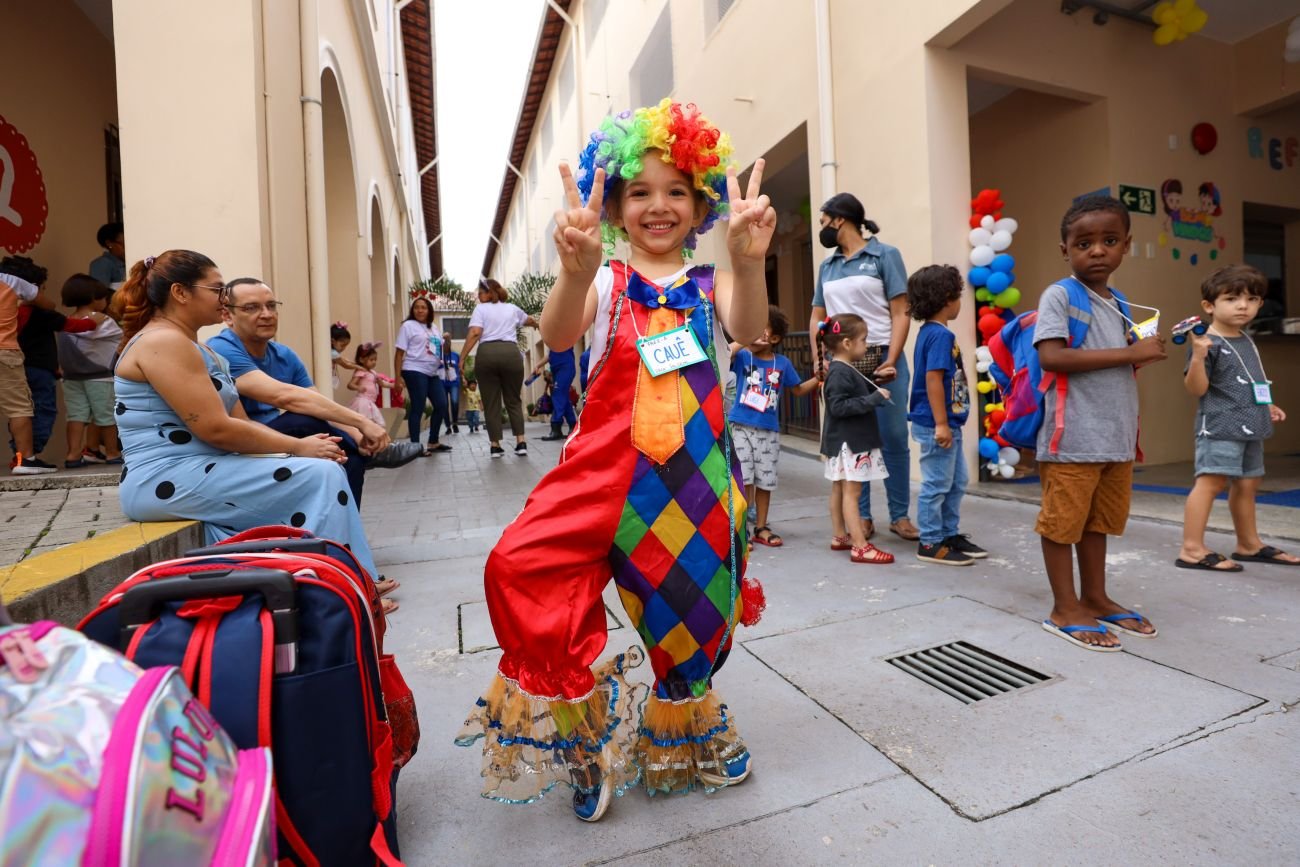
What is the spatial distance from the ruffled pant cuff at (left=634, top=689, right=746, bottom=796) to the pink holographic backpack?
0.94 metres

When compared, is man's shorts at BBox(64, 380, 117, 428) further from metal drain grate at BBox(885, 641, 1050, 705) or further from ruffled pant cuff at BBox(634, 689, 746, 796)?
metal drain grate at BBox(885, 641, 1050, 705)

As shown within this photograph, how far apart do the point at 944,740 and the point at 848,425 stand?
2190mm

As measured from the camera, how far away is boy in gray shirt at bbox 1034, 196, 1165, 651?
2.49m

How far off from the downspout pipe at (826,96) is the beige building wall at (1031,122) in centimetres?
6

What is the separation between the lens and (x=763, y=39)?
7.83m

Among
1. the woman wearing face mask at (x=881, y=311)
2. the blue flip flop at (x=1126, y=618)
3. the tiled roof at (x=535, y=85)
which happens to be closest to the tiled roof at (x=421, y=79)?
the tiled roof at (x=535, y=85)

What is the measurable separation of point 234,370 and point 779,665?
2.68 metres

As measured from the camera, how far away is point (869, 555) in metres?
3.60

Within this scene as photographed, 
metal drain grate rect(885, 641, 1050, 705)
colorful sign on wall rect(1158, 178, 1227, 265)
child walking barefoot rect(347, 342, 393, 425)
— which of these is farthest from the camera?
child walking barefoot rect(347, 342, 393, 425)

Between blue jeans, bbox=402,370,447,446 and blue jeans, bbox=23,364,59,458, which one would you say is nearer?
blue jeans, bbox=23,364,59,458

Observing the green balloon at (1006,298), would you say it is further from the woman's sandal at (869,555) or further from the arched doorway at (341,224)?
the arched doorway at (341,224)

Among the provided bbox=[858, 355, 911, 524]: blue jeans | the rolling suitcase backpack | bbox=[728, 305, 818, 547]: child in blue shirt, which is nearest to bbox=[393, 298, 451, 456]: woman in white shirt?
bbox=[728, 305, 818, 547]: child in blue shirt

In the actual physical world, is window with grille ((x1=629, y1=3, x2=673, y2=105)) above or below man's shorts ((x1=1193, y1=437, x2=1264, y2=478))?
above

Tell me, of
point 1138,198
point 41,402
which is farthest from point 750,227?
point 1138,198
